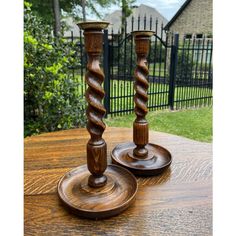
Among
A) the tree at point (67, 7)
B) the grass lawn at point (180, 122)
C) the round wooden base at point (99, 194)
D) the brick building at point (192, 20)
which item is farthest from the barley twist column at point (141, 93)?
the brick building at point (192, 20)

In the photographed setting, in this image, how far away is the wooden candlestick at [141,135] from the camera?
0.78m

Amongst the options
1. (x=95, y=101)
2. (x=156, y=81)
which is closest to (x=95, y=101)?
(x=95, y=101)

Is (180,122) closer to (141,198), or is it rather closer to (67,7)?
(141,198)

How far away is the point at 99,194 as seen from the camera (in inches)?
25.5

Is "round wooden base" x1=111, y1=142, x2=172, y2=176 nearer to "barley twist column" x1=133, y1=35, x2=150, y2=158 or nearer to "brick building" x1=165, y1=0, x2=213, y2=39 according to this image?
"barley twist column" x1=133, y1=35, x2=150, y2=158

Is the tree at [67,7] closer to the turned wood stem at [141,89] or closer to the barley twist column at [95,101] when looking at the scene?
the turned wood stem at [141,89]

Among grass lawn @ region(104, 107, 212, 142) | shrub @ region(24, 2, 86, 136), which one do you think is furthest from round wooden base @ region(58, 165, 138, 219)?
grass lawn @ region(104, 107, 212, 142)

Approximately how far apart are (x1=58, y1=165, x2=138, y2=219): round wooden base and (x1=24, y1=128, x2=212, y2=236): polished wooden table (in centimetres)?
3
